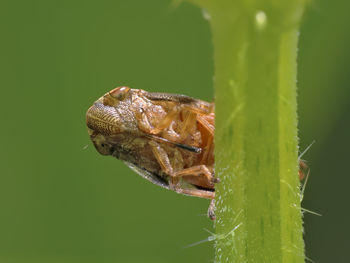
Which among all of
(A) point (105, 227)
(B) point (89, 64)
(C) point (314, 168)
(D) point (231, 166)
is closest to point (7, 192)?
(A) point (105, 227)

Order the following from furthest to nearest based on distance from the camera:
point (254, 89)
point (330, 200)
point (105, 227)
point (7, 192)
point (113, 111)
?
point (330, 200) < point (105, 227) < point (7, 192) < point (113, 111) < point (254, 89)

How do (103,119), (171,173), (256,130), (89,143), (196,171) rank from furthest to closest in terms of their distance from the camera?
(89,143)
(103,119)
(171,173)
(196,171)
(256,130)

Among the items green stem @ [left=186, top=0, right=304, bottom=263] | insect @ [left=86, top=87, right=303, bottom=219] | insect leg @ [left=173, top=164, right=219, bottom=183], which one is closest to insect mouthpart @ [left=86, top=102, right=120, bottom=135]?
insect @ [left=86, top=87, right=303, bottom=219]

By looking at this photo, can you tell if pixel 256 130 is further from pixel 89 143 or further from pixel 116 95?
pixel 89 143

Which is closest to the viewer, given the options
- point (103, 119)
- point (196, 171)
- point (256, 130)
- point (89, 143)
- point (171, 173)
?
point (256, 130)

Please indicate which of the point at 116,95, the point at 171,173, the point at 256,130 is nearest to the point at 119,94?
the point at 116,95

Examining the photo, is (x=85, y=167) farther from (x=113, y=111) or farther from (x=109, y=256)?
(x=113, y=111)

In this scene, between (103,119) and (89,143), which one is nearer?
(103,119)
